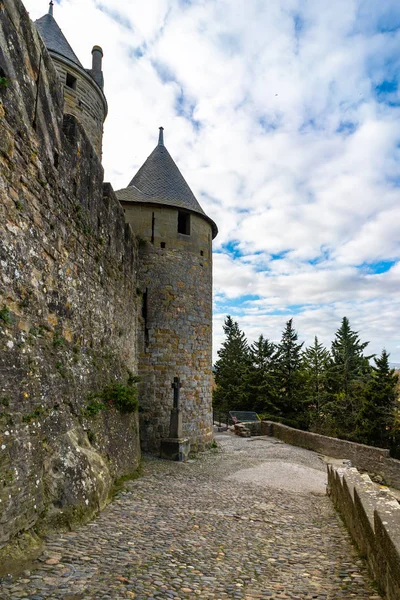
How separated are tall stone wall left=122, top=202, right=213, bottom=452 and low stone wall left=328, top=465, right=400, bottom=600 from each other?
619cm

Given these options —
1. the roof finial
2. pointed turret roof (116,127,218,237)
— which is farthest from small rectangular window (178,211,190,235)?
the roof finial

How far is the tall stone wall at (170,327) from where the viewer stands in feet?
39.3

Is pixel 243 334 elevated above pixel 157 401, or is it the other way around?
pixel 243 334

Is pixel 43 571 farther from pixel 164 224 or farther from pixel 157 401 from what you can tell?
pixel 164 224

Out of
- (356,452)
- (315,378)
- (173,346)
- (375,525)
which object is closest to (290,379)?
(315,378)

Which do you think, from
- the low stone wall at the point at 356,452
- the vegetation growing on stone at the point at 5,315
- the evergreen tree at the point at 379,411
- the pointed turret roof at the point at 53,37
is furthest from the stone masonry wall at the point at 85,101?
the evergreen tree at the point at 379,411

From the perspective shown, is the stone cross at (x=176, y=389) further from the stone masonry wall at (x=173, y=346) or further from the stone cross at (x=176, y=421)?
the stone masonry wall at (x=173, y=346)

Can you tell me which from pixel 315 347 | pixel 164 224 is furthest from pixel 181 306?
pixel 315 347

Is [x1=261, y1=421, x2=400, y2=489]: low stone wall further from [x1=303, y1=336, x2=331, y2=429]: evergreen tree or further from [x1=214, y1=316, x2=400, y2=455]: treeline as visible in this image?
[x1=303, y1=336, x2=331, y2=429]: evergreen tree

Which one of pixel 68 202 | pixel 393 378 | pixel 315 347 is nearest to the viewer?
pixel 68 202

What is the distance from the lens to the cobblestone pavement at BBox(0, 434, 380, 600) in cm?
346

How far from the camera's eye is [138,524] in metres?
5.21

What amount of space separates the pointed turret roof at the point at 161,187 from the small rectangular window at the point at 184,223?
32 centimetres

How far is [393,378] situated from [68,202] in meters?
20.6
